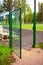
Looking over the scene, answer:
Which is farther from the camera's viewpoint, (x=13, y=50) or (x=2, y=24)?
(x=2, y=24)

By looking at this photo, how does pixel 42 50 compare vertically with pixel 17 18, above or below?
below

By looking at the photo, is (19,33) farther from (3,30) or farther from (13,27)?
(3,30)

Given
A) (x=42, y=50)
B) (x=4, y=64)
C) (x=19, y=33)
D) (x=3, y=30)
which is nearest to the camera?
(x=4, y=64)

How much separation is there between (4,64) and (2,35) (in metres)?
12.2

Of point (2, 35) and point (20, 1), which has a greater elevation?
point (20, 1)

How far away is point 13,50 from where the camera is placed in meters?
11.8

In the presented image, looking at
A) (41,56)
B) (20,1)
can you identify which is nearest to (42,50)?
(41,56)

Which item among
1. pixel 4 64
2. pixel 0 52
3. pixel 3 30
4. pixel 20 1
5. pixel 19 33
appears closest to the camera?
pixel 4 64

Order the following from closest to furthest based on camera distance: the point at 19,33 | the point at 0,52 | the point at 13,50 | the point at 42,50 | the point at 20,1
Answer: the point at 0,52 < the point at 19,33 < the point at 13,50 < the point at 42,50 < the point at 20,1

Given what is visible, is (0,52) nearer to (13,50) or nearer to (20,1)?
(13,50)

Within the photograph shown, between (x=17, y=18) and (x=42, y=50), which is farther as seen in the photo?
(x=42, y=50)

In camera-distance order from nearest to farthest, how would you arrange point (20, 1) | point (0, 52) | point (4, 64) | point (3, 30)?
1. point (4, 64)
2. point (0, 52)
3. point (3, 30)
4. point (20, 1)

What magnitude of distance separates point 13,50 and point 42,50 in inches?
79.5

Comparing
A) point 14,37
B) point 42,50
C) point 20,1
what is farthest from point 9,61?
point 20,1
